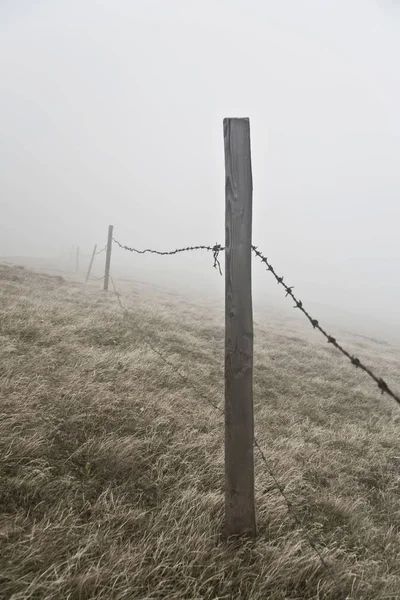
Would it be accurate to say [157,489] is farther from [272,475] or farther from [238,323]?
[238,323]

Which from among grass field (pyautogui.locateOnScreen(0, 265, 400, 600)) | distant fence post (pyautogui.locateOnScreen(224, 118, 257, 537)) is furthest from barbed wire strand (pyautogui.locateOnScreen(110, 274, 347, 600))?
distant fence post (pyautogui.locateOnScreen(224, 118, 257, 537))

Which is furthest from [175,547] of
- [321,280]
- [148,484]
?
[321,280]

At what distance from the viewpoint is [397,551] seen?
149 inches

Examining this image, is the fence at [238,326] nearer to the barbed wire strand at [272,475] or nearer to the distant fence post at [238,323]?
the distant fence post at [238,323]

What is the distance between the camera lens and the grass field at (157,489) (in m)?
2.61

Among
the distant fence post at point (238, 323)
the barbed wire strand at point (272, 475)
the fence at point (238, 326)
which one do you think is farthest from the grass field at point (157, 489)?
the distant fence post at point (238, 323)

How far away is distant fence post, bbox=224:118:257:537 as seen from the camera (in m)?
3.05

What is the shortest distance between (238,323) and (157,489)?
211cm

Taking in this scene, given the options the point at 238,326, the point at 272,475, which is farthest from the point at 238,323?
the point at 272,475

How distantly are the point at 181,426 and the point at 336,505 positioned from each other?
2.29 metres

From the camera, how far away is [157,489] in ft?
12.0

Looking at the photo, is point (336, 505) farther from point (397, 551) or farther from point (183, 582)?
point (183, 582)

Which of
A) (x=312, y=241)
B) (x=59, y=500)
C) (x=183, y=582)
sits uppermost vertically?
(x=312, y=241)

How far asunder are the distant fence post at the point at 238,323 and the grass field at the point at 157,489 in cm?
54
